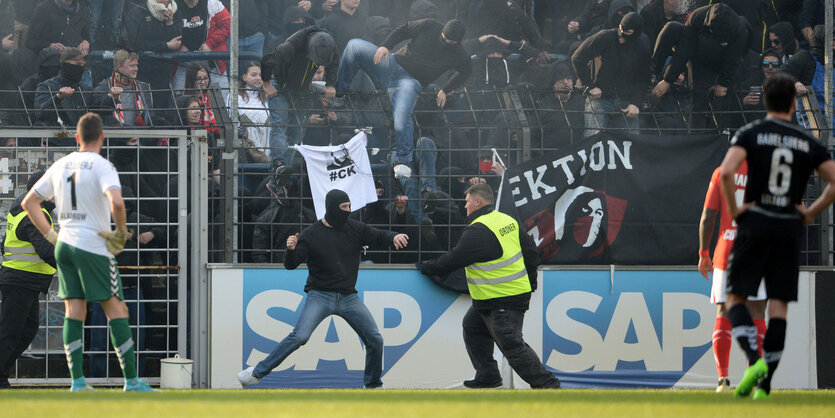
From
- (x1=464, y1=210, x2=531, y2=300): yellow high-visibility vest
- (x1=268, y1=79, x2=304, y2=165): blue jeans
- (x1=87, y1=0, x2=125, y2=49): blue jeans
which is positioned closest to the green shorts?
(x1=464, y1=210, x2=531, y2=300): yellow high-visibility vest

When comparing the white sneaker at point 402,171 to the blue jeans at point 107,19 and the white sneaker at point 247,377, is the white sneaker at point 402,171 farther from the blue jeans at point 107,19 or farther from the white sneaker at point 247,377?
the blue jeans at point 107,19

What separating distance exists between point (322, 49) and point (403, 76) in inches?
36.1

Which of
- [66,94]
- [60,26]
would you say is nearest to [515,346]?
[66,94]

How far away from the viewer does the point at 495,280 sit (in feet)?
31.3

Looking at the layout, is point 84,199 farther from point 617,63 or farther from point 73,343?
point 617,63

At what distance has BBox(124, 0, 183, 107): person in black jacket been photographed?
12477 millimetres

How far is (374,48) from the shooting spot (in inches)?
475

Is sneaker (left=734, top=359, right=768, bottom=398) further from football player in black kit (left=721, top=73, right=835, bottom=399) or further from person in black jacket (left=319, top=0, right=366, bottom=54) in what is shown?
person in black jacket (left=319, top=0, right=366, bottom=54)

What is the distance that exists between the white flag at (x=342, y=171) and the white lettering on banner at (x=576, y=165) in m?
1.49

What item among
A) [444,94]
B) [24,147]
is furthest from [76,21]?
[444,94]

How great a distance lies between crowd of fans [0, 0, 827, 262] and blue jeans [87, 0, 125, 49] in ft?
0.07

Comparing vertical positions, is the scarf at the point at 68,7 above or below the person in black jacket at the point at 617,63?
above

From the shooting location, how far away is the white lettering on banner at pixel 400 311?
10.9 metres

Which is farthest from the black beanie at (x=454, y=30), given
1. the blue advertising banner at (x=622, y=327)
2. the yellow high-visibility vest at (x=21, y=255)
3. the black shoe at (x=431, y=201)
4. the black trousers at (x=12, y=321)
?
the black trousers at (x=12, y=321)
